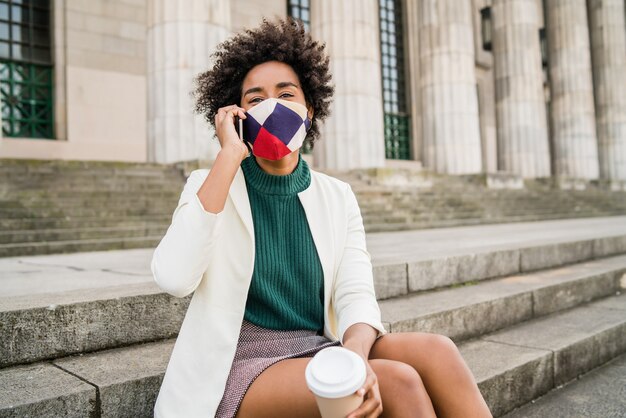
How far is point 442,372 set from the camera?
1.78m

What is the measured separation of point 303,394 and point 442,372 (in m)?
0.49

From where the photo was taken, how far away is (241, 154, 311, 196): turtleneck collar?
201 cm

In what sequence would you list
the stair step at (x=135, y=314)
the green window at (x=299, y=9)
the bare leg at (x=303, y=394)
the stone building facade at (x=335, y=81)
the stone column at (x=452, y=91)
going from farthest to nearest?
1. the green window at (x=299, y=9)
2. the stone column at (x=452, y=91)
3. the stone building facade at (x=335, y=81)
4. the stair step at (x=135, y=314)
5. the bare leg at (x=303, y=394)

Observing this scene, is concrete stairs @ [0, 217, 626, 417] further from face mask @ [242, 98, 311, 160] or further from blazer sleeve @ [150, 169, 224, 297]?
face mask @ [242, 98, 311, 160]

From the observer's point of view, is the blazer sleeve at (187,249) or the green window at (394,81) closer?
the blazer sleeve at (187,249)

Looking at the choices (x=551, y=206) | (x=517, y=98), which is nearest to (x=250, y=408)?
(x=551, y=206)

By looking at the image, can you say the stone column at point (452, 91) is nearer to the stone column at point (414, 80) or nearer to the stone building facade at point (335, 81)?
the stone building facade at point (335, 81)

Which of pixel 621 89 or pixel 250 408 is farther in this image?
pixel 621 89

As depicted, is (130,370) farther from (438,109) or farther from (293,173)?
(438,109)

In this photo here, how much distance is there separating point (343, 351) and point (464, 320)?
8.34ft

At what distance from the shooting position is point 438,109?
18.5m

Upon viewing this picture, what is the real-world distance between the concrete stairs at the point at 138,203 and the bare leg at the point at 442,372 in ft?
20.8

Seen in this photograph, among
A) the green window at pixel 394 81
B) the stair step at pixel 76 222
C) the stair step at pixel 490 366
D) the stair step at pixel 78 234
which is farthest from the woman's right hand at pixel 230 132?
the green window at pixel 394 81

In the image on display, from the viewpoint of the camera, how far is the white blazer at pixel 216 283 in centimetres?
171
